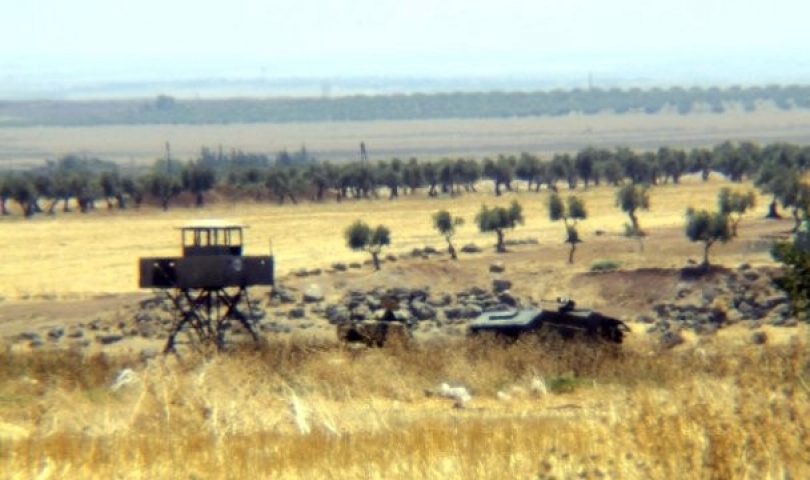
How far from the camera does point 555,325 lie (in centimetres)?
2688

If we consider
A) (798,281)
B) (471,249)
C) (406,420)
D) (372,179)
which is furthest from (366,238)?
(372,179)

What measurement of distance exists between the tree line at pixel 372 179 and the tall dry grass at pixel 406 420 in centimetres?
6697

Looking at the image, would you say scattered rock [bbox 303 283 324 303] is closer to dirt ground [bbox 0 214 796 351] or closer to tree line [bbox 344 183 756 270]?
dirt ground [bbox 0 214 796 351]

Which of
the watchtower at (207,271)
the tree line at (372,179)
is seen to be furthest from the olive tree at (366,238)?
the tree line at (372,179)

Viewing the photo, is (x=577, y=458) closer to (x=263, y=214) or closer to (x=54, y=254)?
(x=54, y=254)

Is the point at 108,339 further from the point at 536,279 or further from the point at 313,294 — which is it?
the point at 536,279

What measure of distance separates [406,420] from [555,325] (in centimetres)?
1326

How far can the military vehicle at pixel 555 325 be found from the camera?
83.4ft

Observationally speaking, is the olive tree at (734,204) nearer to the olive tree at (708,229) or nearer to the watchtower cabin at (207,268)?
the olive tree at (708,229)

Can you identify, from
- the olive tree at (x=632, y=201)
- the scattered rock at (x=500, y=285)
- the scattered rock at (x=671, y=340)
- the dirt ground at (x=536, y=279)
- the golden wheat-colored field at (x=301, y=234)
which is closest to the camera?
the scattered rock at (x=671, y=340)

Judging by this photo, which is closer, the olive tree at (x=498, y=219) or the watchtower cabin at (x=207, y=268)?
the watchtower cabin at (x=207, y=268)

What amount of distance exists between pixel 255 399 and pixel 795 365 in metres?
6.19

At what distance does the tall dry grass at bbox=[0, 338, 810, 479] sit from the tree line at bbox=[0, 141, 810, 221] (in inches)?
2637

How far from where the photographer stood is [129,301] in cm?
4462
